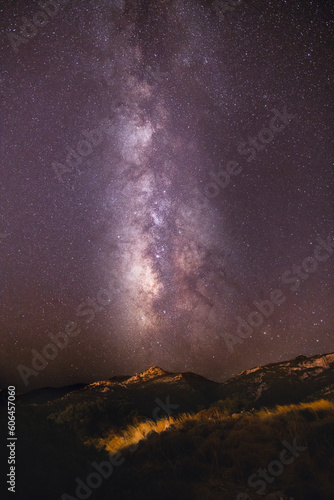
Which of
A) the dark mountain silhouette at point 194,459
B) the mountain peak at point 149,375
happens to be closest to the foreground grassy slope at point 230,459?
the dark mountain silhouette at point 194,459

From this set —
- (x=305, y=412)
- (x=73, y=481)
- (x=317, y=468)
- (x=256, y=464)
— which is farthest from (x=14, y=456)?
(x=305, y=412)

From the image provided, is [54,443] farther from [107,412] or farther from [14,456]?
[107,412]

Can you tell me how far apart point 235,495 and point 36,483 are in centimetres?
328

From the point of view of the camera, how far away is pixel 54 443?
696 cm

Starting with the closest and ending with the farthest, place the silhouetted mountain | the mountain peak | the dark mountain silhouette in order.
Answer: the dark mountain silhouette → the silhouetted mountain → the mountain peak

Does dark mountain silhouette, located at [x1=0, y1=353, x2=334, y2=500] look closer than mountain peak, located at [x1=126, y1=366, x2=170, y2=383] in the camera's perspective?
Yes

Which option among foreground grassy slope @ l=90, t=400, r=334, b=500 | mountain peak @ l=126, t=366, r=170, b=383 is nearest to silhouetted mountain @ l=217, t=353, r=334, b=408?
mountain peak @ l=126, t=366, r=170, b=383

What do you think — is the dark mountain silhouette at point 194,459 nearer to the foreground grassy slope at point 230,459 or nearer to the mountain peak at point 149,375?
the foreground grassy slope at point 230,459

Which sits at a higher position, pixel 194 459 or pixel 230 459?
pixel 194 459

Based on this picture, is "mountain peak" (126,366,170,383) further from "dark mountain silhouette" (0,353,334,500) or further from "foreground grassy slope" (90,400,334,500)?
"foreground grassy slope" (90,400,334,500)

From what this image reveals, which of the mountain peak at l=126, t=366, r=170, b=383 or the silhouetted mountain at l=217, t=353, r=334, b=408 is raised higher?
the mountain peak at l=126, t=366, r=170, b=383

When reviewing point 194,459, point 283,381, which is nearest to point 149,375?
point 283,381

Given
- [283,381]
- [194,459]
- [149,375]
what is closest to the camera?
[194,459]

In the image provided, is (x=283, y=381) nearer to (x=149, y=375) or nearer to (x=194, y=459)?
(x=149, y=375)
